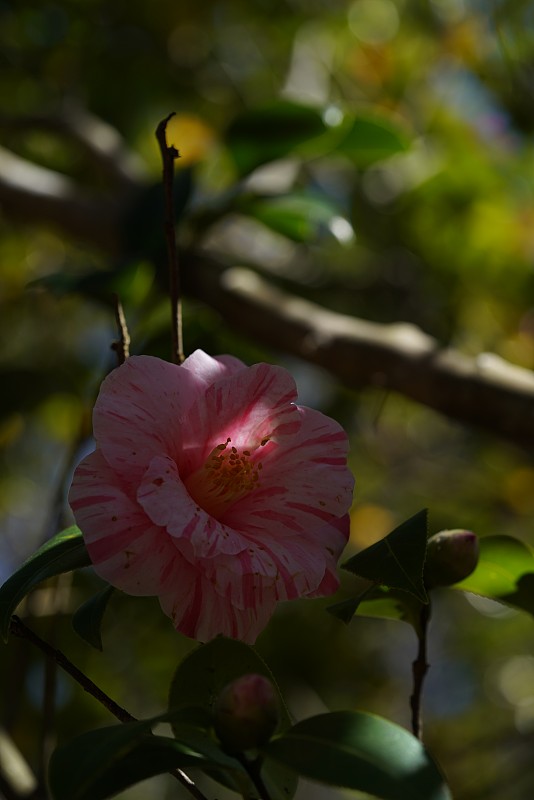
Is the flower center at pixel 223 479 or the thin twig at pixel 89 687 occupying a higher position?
the flower center at pixel 223 479

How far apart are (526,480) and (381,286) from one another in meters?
0.67

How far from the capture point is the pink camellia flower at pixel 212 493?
0.66 m

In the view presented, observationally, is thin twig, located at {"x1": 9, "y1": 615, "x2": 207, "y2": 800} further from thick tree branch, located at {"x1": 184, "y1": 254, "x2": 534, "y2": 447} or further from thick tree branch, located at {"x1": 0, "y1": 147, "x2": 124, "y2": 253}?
thick tree branch, located at {"x1": 0, "y1": 147, "x2": 124, "y2": 253}

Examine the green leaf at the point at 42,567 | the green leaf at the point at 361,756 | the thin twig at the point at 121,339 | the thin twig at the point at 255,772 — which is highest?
the thin twig at the point at 121,339

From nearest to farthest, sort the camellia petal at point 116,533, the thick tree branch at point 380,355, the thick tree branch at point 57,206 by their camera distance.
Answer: the camellia petal at point 116,533, the thick tree branch at point 380,355, the thick tree branch at point 57,206

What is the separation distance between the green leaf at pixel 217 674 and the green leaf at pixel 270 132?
3.30ft

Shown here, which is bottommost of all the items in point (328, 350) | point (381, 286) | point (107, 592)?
point (381, 286)

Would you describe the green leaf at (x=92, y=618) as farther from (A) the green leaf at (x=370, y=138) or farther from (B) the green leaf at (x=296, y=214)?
(A) the green leaf at (x=370, y=138)

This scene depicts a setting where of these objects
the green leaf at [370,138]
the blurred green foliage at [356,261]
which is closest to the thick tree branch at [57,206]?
the blurred green foliage at [356,261]

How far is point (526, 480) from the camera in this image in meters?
2.70

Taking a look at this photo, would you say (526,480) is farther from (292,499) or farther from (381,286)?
(292,499)

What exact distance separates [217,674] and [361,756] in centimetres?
15

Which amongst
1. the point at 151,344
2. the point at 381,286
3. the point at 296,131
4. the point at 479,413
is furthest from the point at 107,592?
the point at 381,286

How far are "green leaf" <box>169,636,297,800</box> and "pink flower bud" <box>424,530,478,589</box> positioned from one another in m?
0.16
